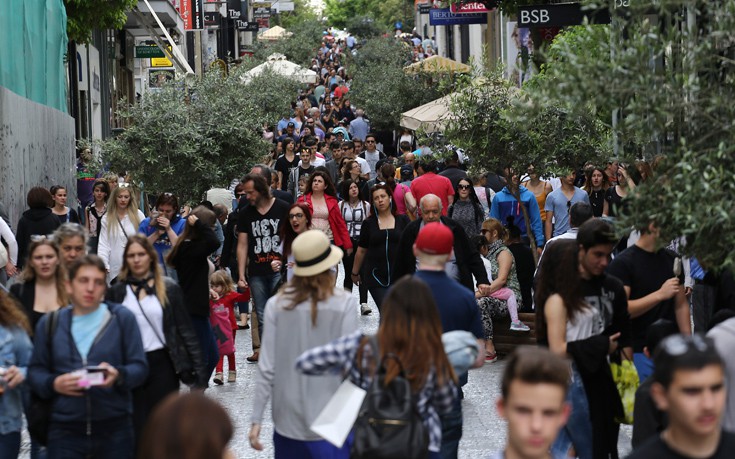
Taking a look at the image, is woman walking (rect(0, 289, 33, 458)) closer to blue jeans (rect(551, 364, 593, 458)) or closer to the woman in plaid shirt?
the woman in plaid shirt

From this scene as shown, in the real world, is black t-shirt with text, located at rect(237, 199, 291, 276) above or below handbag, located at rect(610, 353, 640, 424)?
above

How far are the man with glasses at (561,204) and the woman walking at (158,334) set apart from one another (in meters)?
8.93

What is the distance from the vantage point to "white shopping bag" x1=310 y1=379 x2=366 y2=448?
5.56m

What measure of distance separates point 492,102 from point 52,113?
997 centimetres

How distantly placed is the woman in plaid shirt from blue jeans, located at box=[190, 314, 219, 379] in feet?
14.5

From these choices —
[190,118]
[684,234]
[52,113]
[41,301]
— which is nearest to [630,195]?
[684,234]

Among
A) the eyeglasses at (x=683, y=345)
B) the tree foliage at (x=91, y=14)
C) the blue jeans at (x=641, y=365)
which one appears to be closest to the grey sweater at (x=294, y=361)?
the blue jeans at (x=641, y=365)

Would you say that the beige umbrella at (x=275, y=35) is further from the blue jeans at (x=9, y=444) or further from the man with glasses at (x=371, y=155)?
the blue jeans at (x=9, y=444)

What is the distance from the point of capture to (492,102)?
15.8m

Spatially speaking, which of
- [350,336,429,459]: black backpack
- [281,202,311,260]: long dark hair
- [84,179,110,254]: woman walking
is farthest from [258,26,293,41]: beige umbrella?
[350,336,429,459]: black backpack

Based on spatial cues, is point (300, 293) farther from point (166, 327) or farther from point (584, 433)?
point (584, 433)

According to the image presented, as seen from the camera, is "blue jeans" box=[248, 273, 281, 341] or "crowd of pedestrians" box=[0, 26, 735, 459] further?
"blue jeans" box=[248, 273, 281, 341]

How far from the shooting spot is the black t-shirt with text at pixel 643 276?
8.09 metres

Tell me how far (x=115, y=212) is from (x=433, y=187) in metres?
4.33
